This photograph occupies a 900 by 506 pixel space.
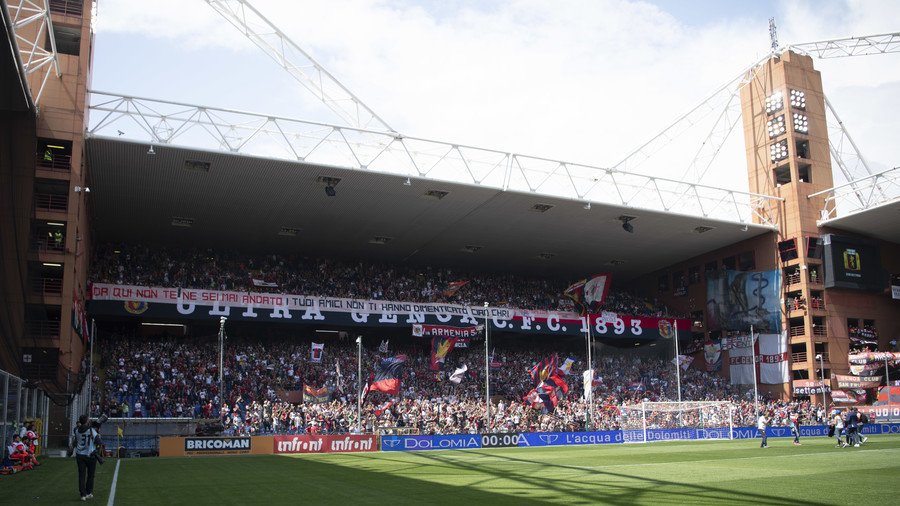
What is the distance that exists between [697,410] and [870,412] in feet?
48.7

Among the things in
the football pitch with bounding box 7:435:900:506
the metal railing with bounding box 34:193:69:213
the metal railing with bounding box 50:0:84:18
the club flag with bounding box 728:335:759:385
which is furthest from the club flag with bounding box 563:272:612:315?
the metal railing with bounding box 50:0:84:18

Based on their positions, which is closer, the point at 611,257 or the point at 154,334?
the point at 154,334

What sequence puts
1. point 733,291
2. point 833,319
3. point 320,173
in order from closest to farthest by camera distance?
point 320,173, point 833,319, point 733,291

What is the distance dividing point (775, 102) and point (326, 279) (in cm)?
3837

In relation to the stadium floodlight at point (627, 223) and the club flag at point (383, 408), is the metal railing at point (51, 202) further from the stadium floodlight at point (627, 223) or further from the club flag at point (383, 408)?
the stadium floodlight at point (627, 223)

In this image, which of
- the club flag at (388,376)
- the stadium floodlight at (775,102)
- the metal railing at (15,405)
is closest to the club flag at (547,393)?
the club flag at (388,376)

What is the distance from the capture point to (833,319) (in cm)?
5828

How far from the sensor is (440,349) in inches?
2175

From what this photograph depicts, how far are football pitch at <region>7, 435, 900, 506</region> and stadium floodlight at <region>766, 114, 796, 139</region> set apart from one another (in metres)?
37.8

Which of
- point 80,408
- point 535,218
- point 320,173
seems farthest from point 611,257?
point 80,408

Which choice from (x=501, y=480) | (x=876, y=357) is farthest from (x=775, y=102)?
(x=501, y=480)

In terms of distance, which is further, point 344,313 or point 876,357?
point 876,357

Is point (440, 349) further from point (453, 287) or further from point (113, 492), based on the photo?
point (113, 492)

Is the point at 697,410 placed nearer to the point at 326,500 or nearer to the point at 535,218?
the point at 535,218
